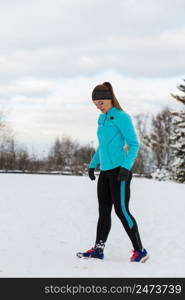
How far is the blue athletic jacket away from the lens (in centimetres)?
432

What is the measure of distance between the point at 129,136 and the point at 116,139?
0.56ft

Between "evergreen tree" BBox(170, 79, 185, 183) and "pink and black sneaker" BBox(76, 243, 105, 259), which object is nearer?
"pink and black sneaker" BBox(76, 243, 105, 259)

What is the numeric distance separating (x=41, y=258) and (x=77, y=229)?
2.01 metres

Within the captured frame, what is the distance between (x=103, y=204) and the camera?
181 inches

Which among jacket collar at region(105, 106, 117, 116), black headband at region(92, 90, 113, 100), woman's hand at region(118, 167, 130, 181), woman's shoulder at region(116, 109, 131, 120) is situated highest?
black headband at region(92, 90, 113, 100)

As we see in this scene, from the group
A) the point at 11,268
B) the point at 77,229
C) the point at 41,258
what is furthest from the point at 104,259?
the point at 77,229

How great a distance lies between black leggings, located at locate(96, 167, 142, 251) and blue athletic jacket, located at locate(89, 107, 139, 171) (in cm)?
12

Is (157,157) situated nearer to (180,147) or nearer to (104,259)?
(180,147)

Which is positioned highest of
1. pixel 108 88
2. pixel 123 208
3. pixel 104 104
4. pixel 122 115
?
pixel 108 88

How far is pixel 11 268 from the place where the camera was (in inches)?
162

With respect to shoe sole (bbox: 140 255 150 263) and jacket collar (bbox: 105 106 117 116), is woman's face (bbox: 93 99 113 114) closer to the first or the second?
jacket collar (bbox: 105 106 117 116)

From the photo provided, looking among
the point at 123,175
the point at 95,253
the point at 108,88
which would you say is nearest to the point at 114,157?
the point at 123,175

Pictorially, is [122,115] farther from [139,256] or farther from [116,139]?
[139,256]

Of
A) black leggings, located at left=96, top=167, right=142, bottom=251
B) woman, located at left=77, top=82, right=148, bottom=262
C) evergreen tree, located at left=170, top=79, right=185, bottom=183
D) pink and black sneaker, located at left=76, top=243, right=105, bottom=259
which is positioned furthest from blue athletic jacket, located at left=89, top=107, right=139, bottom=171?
evergreen tree, located at left=170, top=79, right=185, bottom=183
